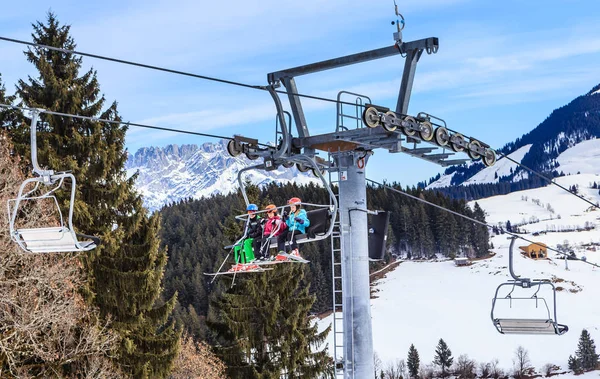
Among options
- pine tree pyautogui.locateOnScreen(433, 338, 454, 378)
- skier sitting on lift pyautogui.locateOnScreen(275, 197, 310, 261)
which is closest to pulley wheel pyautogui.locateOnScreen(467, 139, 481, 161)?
skier sitting on lift pyautogui.locateOnScreen(275, 197, 310, 261)

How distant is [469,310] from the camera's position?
4791 inches

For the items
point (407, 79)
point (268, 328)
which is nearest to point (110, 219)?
point (268, 328)

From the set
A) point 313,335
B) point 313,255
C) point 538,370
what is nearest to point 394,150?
point 313,335

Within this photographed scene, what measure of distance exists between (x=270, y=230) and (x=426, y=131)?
3.55 meters

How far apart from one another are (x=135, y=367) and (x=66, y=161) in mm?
7453

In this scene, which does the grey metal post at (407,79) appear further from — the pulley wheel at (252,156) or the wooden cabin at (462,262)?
the wooden cabin at (462,262)

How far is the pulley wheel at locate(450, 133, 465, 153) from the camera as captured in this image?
15.8 meters

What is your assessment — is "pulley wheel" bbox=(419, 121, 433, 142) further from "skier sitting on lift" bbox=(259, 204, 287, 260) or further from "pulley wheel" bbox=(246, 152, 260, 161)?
"pulley wheel" bbox=(246, 152, 260, 161)

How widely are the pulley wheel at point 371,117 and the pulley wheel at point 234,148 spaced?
323 cm

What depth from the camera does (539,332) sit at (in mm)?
14219

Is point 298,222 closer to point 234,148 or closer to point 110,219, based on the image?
point 234,148

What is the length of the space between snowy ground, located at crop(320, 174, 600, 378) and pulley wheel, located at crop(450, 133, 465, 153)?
85.0 m

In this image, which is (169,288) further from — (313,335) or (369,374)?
(369,374)

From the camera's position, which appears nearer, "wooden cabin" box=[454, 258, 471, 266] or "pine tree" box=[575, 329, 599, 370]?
"pine tree" box=[575, 329, 599, 370]
